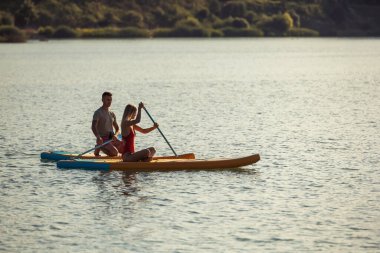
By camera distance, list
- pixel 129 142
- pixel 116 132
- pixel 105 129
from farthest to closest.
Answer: pixel 116 132 → pixel 105 129 → pixel 129 142

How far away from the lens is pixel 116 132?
81.4 feet

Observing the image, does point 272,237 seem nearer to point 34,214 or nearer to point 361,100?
point 34,214

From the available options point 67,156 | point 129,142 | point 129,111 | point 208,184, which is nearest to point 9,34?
point 67,156

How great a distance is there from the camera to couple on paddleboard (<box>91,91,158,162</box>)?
2347 cm

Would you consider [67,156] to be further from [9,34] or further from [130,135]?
[9,34]

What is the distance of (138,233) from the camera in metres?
17.3

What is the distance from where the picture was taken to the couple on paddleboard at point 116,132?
924 inches

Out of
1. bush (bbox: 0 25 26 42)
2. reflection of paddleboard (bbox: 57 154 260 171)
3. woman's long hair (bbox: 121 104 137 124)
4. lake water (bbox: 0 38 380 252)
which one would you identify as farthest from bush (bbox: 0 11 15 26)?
woman's long hair (bbox: 121 104 137 124)

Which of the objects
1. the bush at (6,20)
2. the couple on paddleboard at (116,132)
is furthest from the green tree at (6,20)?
the couple on paddleboard at (116,132)

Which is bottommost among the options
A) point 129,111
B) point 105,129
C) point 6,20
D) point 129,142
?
point 6,20

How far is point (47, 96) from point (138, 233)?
36.8 m

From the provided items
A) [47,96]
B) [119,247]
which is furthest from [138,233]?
[47,96]

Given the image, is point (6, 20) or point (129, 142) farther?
point (6, 20)

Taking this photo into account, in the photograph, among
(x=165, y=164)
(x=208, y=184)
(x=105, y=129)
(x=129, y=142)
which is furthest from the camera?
(x=105, y=129)
